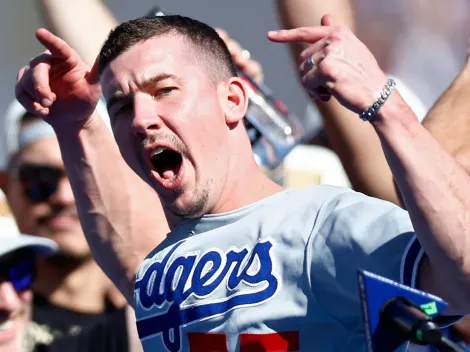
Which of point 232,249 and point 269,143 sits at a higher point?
point 269,143

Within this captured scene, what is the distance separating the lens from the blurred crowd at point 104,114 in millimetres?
2723

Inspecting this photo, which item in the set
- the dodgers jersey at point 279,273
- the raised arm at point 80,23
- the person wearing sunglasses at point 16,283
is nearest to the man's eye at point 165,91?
the dodgers jersey at point 279,273

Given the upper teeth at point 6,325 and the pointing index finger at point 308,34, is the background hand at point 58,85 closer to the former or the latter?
the upper teeth at point 6,325

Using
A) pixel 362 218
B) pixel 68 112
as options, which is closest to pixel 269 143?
pixel 68 112

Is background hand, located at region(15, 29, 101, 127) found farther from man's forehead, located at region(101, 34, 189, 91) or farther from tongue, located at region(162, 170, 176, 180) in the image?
tongue, located at region(162, 170, 176, 180)

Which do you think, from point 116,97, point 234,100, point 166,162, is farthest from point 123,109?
point 234,100

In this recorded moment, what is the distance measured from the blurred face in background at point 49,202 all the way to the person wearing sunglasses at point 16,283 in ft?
1.39

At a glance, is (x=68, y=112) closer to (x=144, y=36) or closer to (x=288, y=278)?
(x=144, y=36)

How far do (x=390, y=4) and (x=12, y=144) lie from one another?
129 cm

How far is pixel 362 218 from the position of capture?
1938mm

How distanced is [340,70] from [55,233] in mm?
1719

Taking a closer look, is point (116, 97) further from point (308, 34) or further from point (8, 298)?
point (8, 298)

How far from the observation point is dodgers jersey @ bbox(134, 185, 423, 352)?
192 centimetres

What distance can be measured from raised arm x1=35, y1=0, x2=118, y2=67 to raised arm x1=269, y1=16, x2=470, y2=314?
143 centimetres
